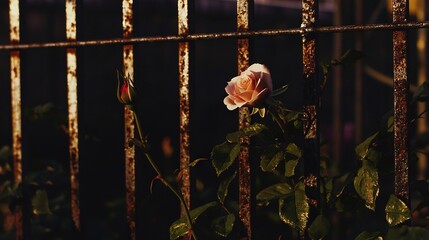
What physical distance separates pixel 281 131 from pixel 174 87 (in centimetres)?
616

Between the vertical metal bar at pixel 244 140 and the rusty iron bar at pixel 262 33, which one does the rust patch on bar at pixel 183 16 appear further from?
the vertical metal bar at pixel 244 140

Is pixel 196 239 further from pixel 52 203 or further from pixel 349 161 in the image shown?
pixel 349 161

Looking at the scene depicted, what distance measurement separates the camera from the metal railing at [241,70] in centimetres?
181

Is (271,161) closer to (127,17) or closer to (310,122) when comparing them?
(310,122)

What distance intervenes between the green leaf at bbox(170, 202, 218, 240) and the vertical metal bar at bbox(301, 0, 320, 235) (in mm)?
264

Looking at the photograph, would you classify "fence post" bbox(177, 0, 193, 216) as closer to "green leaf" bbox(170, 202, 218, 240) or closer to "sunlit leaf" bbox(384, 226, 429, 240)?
"green leaf" bbox(170, 202, 218, 240)

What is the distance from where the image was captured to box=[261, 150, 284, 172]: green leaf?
1884 millimetres

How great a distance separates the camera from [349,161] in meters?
7.51

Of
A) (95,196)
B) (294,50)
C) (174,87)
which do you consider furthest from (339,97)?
(294,50)

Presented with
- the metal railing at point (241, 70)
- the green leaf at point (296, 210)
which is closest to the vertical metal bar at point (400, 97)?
the metal railing at point (241, 70)

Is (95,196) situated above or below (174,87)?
below

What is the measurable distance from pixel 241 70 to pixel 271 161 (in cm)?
27

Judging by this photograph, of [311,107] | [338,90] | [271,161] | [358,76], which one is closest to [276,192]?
[271,161]

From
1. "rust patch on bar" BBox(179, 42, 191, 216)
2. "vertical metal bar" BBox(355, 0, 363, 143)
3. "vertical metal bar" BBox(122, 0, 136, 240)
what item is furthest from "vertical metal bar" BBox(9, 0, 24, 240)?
"vertical metal bar" BBox(355, 0, 363, 143)
